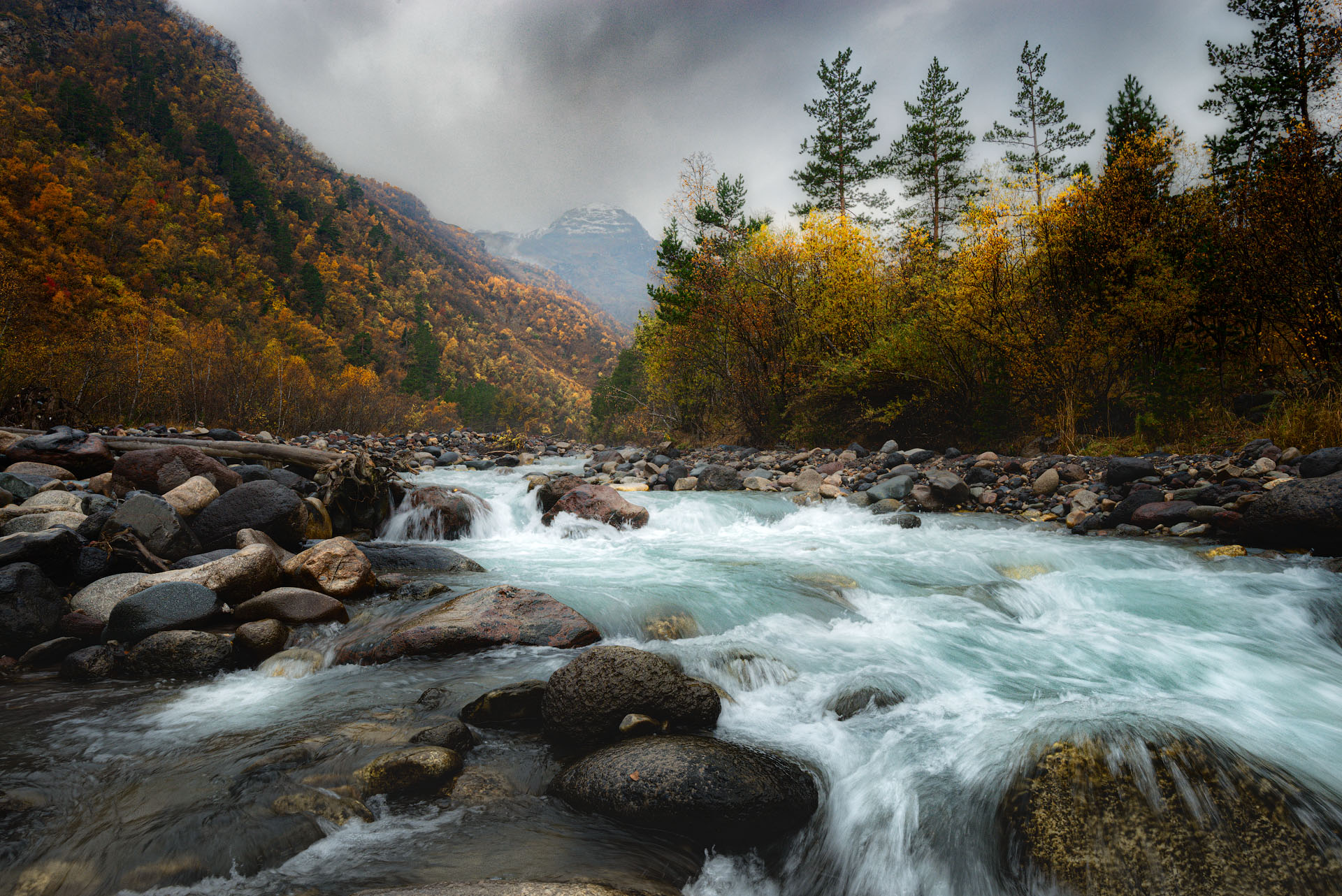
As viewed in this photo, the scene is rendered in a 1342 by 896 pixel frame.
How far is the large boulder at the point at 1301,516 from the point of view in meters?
6.60

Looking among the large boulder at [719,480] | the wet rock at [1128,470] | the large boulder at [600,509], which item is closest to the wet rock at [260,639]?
the large boulder at [600,509]

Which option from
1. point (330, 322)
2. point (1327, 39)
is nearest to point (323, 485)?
point (1327, 39)

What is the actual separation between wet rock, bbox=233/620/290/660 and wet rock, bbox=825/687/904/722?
437cm

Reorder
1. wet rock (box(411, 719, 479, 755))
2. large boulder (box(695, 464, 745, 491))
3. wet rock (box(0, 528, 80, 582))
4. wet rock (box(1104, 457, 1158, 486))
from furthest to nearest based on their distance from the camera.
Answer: large boulder (box(695, 464, 745, 491)) < wet rock (box(1104, 457, 1158, 486)) < wet rock (box(0, 528, 80, 582)) < wet rock (box(411, 719, 479, 755))

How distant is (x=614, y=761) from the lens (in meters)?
2.96

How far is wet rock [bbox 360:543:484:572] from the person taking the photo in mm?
7023

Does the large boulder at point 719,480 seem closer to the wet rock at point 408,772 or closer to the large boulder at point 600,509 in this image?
the large boulder at point 600,509

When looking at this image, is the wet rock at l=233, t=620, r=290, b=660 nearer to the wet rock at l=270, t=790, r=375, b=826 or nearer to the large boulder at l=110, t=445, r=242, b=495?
the wet rock at l=270, t=790, r=375, b=826

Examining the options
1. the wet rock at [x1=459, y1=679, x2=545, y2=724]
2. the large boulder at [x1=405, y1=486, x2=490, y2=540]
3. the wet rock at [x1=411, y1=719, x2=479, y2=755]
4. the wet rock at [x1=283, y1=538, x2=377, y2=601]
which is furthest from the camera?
the large boulder at [x1=405, y1=486, x2=490, y2=540]

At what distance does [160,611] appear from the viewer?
14.5 feet

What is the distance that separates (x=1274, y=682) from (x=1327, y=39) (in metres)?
16.1

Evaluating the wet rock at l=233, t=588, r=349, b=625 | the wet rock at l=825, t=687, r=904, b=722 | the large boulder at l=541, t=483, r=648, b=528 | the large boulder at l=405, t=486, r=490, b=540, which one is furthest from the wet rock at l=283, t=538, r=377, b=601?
the wet rock at l=825, t=687, r=904, b=722

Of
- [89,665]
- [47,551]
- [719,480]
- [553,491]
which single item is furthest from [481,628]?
[719,480]

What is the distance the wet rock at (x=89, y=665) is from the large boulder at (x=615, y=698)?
131 inches
